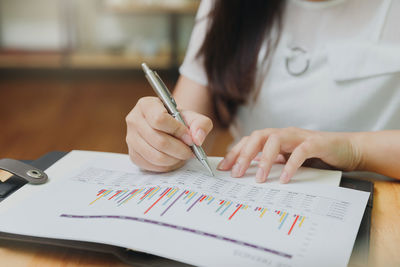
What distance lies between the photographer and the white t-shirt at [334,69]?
0.83m

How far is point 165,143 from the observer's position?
58cm

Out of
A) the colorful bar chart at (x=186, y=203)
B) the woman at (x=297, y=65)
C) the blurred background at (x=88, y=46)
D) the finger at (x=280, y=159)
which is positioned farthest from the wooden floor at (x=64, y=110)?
the colorful bar chart at (x=186, y=203)

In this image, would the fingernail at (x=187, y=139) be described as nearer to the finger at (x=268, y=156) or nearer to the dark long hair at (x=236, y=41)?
the finger at (x=268, y=156)

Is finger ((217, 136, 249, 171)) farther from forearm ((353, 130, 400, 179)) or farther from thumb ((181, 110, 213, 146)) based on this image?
forearm ((353, 130, 400, 179))

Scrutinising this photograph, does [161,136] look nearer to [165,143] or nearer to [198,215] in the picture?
[165,143]

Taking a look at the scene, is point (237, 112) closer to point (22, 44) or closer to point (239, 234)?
point (239, 234)

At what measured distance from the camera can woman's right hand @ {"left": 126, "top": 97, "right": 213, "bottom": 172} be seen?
22.7 inches

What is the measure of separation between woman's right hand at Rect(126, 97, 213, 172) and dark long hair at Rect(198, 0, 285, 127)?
302 millimetres

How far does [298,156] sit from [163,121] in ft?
0.60

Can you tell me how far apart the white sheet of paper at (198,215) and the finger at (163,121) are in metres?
0.06

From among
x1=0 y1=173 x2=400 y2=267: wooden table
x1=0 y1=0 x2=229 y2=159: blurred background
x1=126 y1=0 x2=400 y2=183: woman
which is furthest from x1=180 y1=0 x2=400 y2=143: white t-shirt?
x1=0 y1=0 x2=229 y2=159: blurred background

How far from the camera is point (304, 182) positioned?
22.8 inches

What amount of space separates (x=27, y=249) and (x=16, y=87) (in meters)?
3.08

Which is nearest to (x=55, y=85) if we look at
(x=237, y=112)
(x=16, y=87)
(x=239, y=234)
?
(x=16, y=87)
